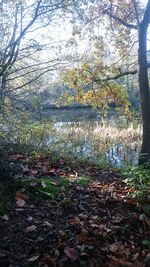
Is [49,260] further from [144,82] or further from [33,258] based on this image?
[144,82]

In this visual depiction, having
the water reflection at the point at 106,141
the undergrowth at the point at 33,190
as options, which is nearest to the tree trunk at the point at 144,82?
the water reflection at the point at 106,141

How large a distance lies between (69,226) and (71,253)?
46 cm

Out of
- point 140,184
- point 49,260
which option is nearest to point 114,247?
point 49,260

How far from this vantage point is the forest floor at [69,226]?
310 cm

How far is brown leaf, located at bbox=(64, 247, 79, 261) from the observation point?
3070mm

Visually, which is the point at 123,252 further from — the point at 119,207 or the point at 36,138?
the point at 36,138

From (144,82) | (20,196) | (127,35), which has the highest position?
(127,35)

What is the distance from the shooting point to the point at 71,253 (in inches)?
122

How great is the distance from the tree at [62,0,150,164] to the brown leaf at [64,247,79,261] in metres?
4.67

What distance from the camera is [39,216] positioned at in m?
3.66

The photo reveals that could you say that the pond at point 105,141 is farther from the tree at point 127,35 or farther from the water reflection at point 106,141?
the tree at point 127,35

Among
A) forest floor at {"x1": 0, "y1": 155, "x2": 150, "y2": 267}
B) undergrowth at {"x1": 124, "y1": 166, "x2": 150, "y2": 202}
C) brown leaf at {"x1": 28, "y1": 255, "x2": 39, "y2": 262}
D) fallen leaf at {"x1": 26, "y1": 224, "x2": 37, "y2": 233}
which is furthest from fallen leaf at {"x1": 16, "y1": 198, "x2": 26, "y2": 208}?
undergrowth at {"x1": 124, "y1": 166, "x2": 150, "y2": 202}

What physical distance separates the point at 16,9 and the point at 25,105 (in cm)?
238

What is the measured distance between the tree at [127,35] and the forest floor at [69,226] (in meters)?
3.51
